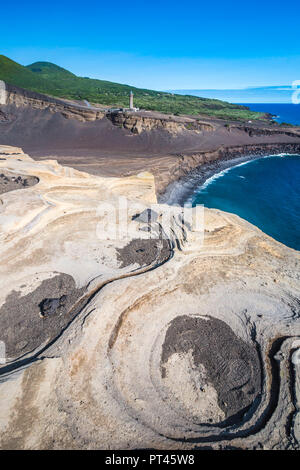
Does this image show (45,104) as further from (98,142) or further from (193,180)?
(193,180)

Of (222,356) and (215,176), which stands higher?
(215,176)

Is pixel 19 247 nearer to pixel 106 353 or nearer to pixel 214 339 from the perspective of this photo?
pixel 106 353

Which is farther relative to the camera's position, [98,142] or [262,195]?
[98,142]

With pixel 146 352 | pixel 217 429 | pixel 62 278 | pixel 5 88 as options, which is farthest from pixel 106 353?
pixel 5 88

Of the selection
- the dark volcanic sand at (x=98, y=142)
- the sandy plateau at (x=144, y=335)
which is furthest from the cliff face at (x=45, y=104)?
the sandy plateau at (x=144, y=335)

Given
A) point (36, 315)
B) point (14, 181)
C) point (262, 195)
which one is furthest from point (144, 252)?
point (262, 195)
